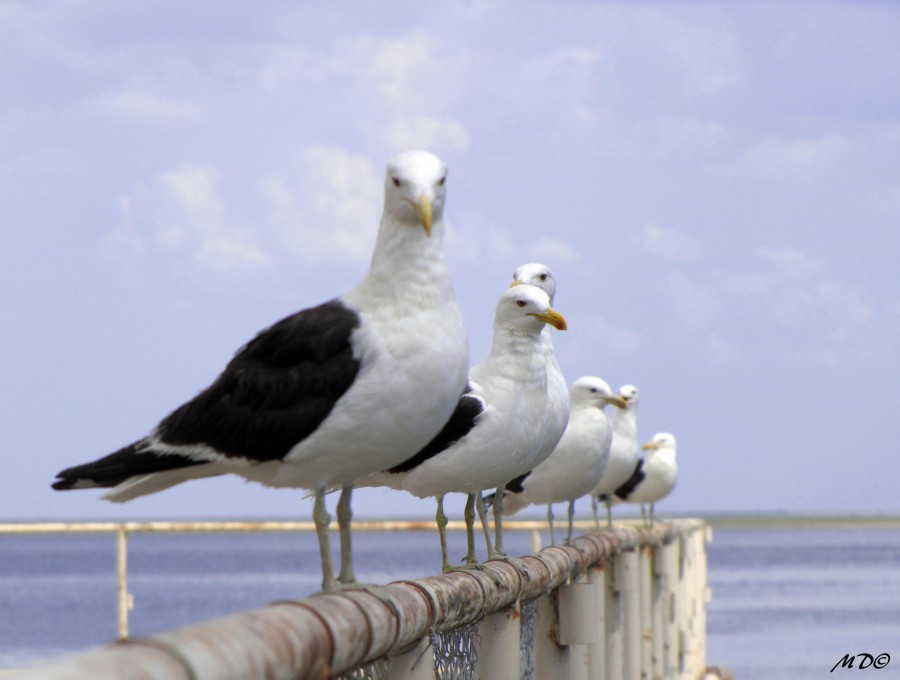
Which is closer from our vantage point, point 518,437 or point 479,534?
point 518,437

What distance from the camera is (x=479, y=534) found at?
1862cm

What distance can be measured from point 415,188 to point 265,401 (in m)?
0.68

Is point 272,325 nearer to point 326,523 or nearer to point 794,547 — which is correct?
point 326,523

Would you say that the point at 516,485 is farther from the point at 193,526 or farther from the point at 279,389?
the point at 279,389

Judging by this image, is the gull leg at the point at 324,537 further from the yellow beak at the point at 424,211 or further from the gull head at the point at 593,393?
the gull head at the point at 593,393

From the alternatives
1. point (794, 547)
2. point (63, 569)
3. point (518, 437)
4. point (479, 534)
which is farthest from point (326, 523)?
point (794, 547)

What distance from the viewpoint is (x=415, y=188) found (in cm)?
425

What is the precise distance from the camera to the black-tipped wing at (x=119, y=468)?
4211 millimetres

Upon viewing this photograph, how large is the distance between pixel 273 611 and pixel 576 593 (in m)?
3.71

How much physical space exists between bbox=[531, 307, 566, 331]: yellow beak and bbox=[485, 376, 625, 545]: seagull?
2.06 metres

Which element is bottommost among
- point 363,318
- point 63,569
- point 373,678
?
point 373,678

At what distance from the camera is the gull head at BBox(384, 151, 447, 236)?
4230 mm

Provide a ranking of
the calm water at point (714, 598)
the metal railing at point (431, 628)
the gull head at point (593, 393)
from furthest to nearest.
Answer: the calm water at point (714, 598)
the gull head at point (593, 393)
the metal railing at point (431, 628)

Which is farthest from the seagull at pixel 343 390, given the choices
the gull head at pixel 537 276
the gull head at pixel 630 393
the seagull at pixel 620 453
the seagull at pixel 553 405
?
the gull head at pixel 630 393
